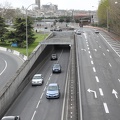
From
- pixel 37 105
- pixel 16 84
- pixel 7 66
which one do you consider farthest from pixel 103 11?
pixel 37 105

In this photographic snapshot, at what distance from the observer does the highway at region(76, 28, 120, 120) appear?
2475 cm

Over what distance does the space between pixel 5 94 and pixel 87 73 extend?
15.1 m

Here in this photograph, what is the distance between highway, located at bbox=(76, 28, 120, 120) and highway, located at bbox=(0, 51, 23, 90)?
31.3 ft

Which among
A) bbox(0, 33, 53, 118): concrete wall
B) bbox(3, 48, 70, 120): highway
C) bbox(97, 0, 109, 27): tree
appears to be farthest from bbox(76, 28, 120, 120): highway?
bbox(97, 0, 109, 27): tree

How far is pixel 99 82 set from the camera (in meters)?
35.0

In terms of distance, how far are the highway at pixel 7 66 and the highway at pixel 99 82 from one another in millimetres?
9527

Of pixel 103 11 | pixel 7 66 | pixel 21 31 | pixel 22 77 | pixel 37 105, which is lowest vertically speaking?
pixel 37 105

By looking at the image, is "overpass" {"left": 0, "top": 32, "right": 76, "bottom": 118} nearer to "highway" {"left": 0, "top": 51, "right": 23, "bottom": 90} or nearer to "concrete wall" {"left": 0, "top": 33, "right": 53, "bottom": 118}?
"concrete wall" {"left": 0, "top": 33, "right": 53, "bottom": 118}

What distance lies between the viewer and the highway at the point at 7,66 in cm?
4004

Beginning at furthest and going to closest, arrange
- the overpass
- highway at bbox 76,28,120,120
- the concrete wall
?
1. the overpass
2. the concrete wall
3. highway at bbox 76,28,120,120

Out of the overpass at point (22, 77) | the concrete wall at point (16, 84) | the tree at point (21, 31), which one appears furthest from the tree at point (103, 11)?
the concrete wall at point (16, 84)

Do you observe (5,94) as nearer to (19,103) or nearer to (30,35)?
(19,103)

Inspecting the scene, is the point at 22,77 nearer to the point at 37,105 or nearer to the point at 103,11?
the point at 37,105

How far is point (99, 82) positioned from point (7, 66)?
62.1ft
